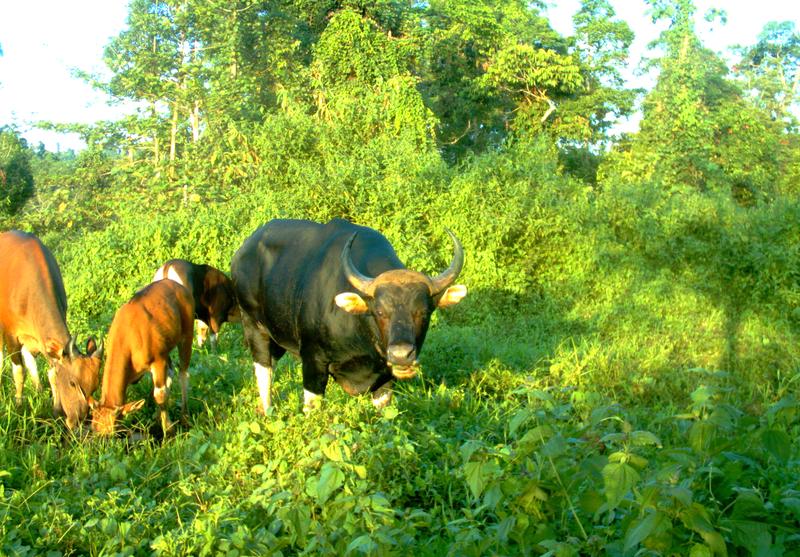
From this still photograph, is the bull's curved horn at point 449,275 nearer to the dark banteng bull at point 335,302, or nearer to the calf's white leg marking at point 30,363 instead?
the dark banteng bull at point 335,302

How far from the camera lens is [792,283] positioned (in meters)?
10.7

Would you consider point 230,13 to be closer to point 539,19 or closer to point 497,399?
point 539,19

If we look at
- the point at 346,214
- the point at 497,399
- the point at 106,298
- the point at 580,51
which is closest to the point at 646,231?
the point at 346,214

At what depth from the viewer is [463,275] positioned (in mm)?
11469

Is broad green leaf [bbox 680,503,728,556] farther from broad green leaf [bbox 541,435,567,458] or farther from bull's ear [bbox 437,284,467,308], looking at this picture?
bull's ear [bbox 437,284,467,308]

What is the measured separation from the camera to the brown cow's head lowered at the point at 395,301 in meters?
5.34

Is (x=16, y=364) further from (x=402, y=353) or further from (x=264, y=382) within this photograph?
(x=402, y=353)

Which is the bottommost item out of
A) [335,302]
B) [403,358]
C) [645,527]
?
[403,358]

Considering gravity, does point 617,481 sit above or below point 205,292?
above

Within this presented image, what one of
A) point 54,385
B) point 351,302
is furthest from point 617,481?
point 54,385

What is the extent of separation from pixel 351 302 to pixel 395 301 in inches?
11.9

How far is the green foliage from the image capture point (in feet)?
73.7

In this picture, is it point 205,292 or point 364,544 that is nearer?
point 364,544

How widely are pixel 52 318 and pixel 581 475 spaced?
5360 mm
